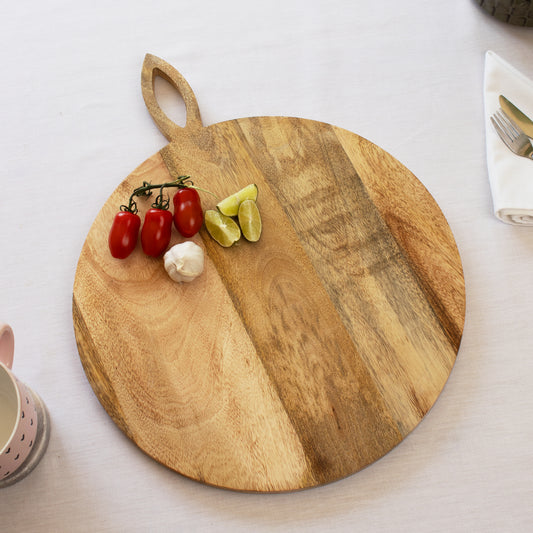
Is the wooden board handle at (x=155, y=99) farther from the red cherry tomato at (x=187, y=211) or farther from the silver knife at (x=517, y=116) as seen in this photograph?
the silver knife at (x=517, y=116)

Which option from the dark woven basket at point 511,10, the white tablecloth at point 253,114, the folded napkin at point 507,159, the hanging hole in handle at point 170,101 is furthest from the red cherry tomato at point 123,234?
the dark woven basket at point 511,10

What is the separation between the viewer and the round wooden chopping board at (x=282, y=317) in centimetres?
103

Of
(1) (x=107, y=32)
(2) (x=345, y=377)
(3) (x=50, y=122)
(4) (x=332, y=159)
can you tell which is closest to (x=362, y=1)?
(4) (x=332, y=159)

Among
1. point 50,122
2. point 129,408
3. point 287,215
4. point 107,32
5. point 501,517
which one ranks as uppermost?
point 107,32

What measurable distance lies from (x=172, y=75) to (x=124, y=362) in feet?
2.39

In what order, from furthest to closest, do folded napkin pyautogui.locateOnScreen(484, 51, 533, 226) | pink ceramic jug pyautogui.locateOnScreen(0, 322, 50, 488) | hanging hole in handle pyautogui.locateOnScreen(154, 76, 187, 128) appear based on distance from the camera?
hanging hole in handle pyautogui.locateOnScreen(154, 76, 187, 128) → folded napkin pyautogui.locateOnScreen(484, 51, 533, 226) → pink ceramic jug pyautogui.locateOnScreen(0, 322, 50, 488)

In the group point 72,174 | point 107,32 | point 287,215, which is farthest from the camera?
point 107,32

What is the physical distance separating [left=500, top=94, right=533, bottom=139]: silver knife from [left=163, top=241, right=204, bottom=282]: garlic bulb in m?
0.83

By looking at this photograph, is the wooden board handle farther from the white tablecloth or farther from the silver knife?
the silver knife

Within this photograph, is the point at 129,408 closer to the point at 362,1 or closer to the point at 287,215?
the point at 287,215

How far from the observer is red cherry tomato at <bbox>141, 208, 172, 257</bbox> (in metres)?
1.12

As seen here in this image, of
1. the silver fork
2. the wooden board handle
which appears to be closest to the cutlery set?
the silver fork

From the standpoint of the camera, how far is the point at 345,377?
3.56ft

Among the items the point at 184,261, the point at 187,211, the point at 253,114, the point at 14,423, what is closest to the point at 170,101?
the point at 253,114
